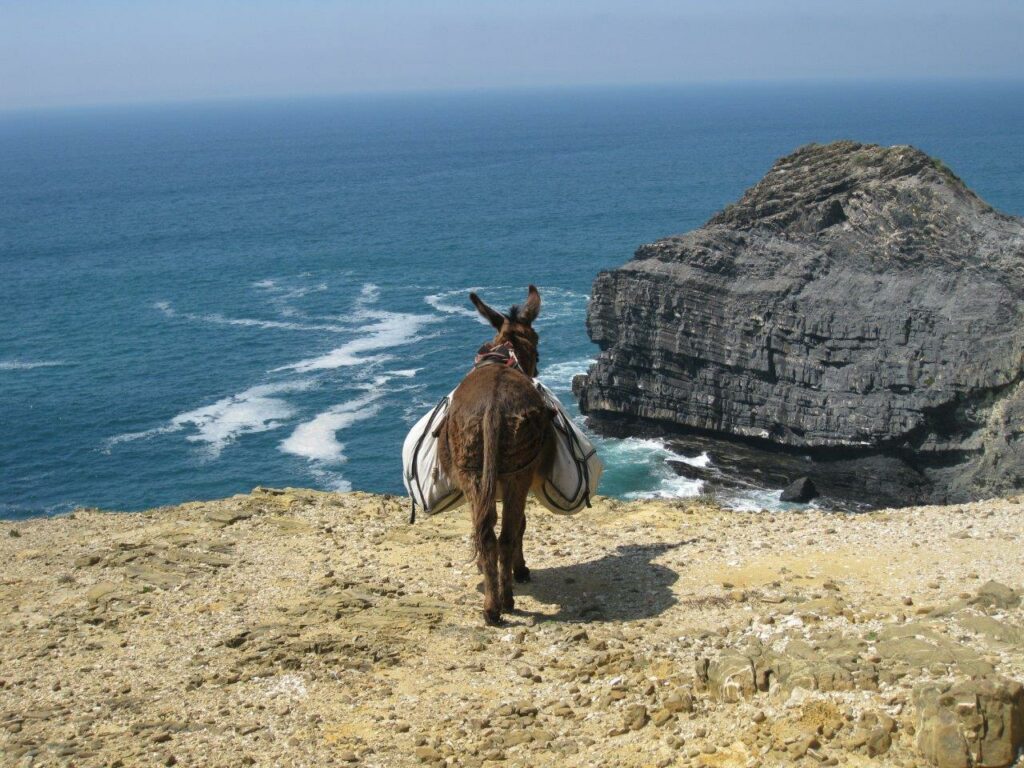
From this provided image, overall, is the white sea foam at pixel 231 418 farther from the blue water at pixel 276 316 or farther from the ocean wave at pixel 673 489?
the ocean wave at pixel 673 489

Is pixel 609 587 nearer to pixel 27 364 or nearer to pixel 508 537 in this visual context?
pixel 508 537

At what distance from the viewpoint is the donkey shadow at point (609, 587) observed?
14.6m

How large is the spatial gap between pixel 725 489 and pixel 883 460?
29.4ft

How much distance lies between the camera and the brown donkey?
14055mm

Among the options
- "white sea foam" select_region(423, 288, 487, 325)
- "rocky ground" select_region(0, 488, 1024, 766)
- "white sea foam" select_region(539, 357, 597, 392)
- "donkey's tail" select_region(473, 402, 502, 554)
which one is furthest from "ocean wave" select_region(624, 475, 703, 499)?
"donkey's tail" select_region(473, 402, 502, 554)

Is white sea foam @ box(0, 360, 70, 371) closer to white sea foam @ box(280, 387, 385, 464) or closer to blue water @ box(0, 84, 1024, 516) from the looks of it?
blue water @ box(0, 84, 1024, 516)

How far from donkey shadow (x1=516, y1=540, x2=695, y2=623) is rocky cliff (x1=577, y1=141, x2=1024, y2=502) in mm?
38457

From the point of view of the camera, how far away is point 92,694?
1316 centimetres

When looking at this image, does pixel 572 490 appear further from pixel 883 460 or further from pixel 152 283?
pixel 152 283

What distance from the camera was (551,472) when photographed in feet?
49.3

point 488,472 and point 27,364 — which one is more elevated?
point 488,472

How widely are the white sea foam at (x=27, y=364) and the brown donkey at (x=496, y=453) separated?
6604 centimetres

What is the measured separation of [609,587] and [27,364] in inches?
2663

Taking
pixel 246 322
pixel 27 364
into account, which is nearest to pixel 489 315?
pixel 27 364
